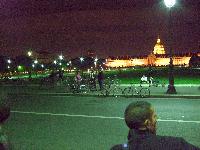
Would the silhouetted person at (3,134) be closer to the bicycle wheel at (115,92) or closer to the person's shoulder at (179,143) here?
the person's shoulder at (179,143)

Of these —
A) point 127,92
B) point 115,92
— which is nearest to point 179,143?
point 127,92

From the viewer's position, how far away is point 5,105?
388cm

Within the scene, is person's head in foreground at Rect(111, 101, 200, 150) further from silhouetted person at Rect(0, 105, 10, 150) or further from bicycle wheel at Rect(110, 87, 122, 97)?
bicycle wheel at Rect(110, 87, 122, 97)

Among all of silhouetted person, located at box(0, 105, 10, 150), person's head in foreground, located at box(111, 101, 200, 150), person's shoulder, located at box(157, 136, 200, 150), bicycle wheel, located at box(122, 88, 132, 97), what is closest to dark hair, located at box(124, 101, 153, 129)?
person's head in foreground, located at box(111, 101, 200, 150)

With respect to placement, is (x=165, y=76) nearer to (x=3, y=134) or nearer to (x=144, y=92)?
(x=144, y=92)

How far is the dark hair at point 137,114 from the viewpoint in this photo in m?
3.81

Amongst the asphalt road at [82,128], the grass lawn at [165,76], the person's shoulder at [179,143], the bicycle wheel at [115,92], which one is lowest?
the asphalt road at [82,128]

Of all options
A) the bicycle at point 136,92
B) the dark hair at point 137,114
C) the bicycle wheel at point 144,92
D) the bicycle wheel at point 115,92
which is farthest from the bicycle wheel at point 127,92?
the dark hair at point 137,114

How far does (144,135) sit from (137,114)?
23 cm

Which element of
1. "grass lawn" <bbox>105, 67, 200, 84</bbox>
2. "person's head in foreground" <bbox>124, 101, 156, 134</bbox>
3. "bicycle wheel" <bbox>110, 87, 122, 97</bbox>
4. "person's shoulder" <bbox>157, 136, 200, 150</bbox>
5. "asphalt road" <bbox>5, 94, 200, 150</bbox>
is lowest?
"asphalt road" <bbox>5, 94, 200, 150</bbox>

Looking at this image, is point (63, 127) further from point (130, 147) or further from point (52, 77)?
point (52, 77)

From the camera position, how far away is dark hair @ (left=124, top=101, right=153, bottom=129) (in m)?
3.81

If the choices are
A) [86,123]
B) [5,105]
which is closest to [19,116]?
[86,123]

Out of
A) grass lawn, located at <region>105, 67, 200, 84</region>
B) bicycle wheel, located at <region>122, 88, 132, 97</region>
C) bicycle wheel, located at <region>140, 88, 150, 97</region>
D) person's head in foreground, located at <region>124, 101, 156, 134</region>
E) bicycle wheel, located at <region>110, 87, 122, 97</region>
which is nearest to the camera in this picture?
person's head in foreground, located at <region>124, 101, 156, 134</region>
